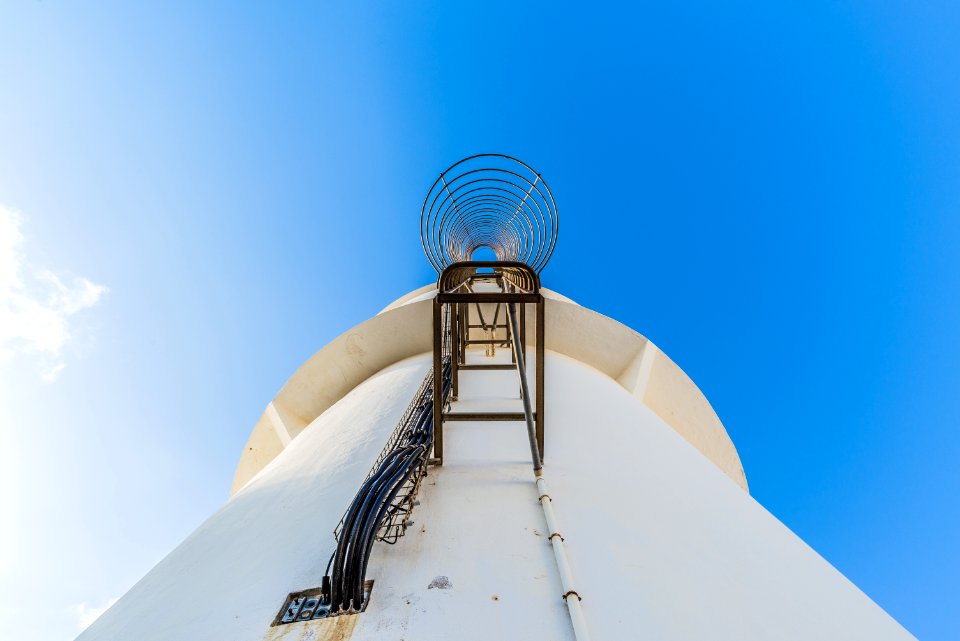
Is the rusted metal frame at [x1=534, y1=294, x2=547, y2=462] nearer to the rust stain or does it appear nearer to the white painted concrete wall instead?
the white painted concrete wall

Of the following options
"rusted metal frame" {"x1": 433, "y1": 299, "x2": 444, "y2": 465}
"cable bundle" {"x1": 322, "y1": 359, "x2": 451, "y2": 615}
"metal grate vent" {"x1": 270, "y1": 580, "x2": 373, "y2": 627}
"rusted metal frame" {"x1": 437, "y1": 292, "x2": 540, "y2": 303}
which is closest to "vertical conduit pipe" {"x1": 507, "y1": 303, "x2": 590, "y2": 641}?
"rusted metal frame" {"x1": 437, "y1": 292, "x2": 540, "y2": 303}

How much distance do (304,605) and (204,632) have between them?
0.57 metres

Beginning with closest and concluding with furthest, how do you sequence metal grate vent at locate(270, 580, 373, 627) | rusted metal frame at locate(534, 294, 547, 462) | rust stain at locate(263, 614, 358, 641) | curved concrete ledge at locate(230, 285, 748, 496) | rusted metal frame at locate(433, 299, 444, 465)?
rust stain at locate(263, 614, 358, 641) → metal grate vent at locate(270, 580, 373, 627) → rusted metal frame at locate(433, 299, 444, 465) → rusted metal frame at locate(534, 294, 547, 462) → curved concrete ledge at locate(230, 285, 748, 496)

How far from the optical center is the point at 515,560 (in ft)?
9.90

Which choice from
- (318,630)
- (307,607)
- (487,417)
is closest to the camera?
(318,630)

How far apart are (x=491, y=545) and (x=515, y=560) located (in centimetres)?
21

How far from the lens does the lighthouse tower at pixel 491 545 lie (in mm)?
2635

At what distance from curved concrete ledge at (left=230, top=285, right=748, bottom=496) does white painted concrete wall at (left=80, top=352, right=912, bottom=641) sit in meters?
3.85

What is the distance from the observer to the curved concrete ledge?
8703 millimetres

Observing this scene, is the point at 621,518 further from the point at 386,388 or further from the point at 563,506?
the point at 386,388

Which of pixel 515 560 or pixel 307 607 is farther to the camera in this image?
pixel 515 560

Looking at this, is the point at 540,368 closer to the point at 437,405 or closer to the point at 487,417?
the point at 487,417

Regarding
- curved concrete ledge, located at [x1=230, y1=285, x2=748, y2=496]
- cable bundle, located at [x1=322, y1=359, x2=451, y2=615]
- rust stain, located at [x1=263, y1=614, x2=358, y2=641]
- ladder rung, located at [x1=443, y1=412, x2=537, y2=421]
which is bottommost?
rust stain, located at [x1=263, y1=614, x2=358, y2=641]

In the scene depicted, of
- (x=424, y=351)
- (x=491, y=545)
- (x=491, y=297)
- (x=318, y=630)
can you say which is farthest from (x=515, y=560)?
(x=424, y=351)
